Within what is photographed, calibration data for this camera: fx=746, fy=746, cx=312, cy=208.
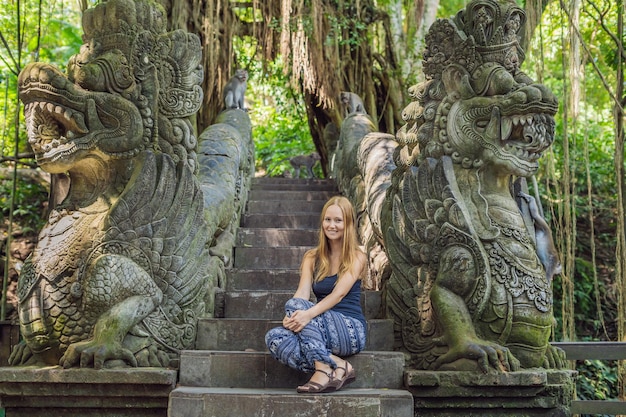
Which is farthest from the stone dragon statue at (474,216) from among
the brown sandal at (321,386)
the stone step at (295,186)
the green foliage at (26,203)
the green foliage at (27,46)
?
the green foliage at (26,203)

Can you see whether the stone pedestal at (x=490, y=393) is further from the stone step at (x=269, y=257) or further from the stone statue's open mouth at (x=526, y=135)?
the stone step at (x=269, y=257)

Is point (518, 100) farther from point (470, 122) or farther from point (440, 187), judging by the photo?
point (440, 187)

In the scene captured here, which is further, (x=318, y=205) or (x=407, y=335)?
(x=318, y=205)

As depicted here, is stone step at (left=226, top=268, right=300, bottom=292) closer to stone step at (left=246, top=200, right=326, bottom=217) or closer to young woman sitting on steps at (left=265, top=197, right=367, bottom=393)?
young woman sitting on steps at (left=265, top=197, right=367, bottom=393)

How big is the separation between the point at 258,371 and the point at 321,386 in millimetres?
543

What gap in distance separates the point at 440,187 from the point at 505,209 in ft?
1.28

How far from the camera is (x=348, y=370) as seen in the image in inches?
145

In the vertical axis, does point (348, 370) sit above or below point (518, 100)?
below

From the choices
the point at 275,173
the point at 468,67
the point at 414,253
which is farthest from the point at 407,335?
the point at 275,173

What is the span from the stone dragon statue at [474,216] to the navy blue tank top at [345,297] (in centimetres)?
44

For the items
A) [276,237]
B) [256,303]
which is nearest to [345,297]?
[256,303]

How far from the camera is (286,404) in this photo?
3.52 metres

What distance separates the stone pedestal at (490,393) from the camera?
→ 3650 mm

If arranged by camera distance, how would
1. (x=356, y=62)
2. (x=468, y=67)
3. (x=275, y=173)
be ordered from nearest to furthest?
1. (x=468, y=67)
2. (x=356, y=62)
3. (x=275, y=173)
